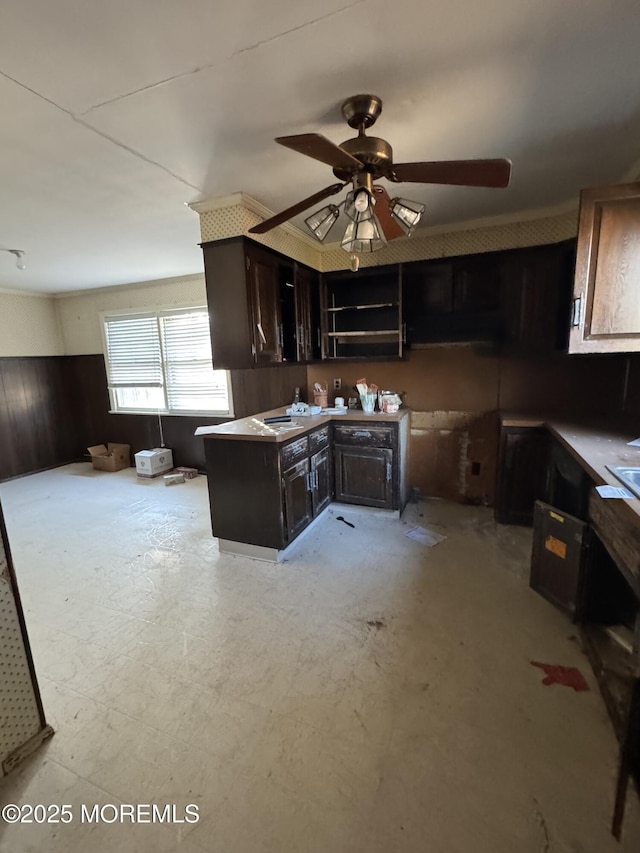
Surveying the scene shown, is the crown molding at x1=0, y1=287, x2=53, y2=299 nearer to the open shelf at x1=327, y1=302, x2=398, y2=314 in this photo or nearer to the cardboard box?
the cardboard box

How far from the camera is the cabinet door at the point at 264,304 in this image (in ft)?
8.89

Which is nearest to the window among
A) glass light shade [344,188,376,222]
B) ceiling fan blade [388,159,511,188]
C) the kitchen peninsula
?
the kitchen peninsula

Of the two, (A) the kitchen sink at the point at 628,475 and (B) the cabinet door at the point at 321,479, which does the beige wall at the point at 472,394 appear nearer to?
(B) the cabinet door at the point at 321,479

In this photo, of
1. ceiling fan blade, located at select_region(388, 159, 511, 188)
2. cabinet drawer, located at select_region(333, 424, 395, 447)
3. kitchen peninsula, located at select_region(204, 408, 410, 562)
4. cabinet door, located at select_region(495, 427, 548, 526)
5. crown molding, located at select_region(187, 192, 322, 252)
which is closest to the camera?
ceiling fan blade, located at select_region(388, 159, 511, 188)

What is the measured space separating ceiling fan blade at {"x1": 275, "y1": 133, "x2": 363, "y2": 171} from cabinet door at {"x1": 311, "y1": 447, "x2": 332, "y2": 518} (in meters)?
2.06

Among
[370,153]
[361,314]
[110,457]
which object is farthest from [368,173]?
[110,457]

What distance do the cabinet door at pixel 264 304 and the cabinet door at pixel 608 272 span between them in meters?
2.02

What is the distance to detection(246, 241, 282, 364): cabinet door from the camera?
2.71m

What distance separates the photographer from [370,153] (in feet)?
4.99

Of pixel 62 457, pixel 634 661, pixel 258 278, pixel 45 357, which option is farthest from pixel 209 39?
pixel 62 457

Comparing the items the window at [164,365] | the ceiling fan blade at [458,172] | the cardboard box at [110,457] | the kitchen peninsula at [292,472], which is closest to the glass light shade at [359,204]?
the ceiling fan blade at [458,172]

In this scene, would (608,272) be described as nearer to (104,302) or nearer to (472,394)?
(472,394)

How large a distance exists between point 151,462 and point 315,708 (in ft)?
13.3

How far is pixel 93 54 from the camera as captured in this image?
1.32 m
